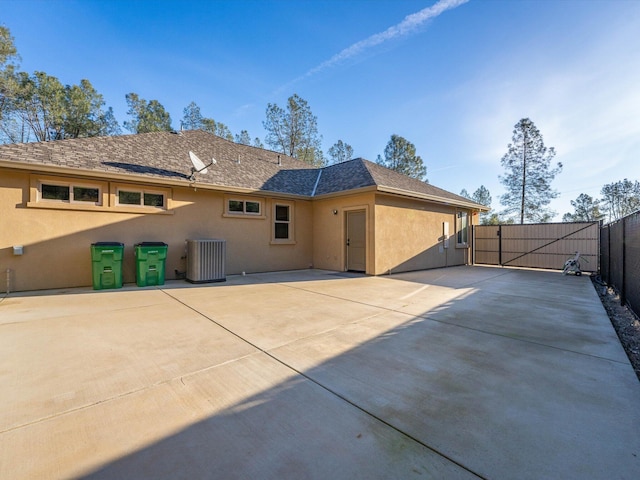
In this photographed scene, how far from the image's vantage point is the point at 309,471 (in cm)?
156

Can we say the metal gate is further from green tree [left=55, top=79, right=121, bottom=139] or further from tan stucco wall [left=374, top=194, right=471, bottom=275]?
green tree [left=55, top=79, right=121, bottom=139]

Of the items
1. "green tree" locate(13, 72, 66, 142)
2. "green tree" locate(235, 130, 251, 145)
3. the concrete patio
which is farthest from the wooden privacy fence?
"green tree" locate(13, 72, 66, 142)

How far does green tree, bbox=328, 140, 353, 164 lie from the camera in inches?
1232

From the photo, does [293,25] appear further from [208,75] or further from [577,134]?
[577,134]

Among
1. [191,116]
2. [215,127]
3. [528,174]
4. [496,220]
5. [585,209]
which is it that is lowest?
[496,220]

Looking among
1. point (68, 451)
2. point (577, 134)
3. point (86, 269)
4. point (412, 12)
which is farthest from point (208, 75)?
point (577, 134)

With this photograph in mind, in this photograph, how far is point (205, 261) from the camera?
26.7 ft

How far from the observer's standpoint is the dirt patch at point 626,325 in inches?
134

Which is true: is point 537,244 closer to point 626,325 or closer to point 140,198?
point 626,325

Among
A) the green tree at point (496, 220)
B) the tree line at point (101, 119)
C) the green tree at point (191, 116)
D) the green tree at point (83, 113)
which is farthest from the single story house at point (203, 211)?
the green tree at point (191, 116)

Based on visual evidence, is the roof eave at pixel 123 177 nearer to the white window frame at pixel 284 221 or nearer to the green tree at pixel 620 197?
the white window frame at pixel 284 221

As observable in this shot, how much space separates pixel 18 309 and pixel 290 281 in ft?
18.8

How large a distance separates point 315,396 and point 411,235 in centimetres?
968

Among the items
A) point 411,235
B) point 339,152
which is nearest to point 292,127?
point 339,152
